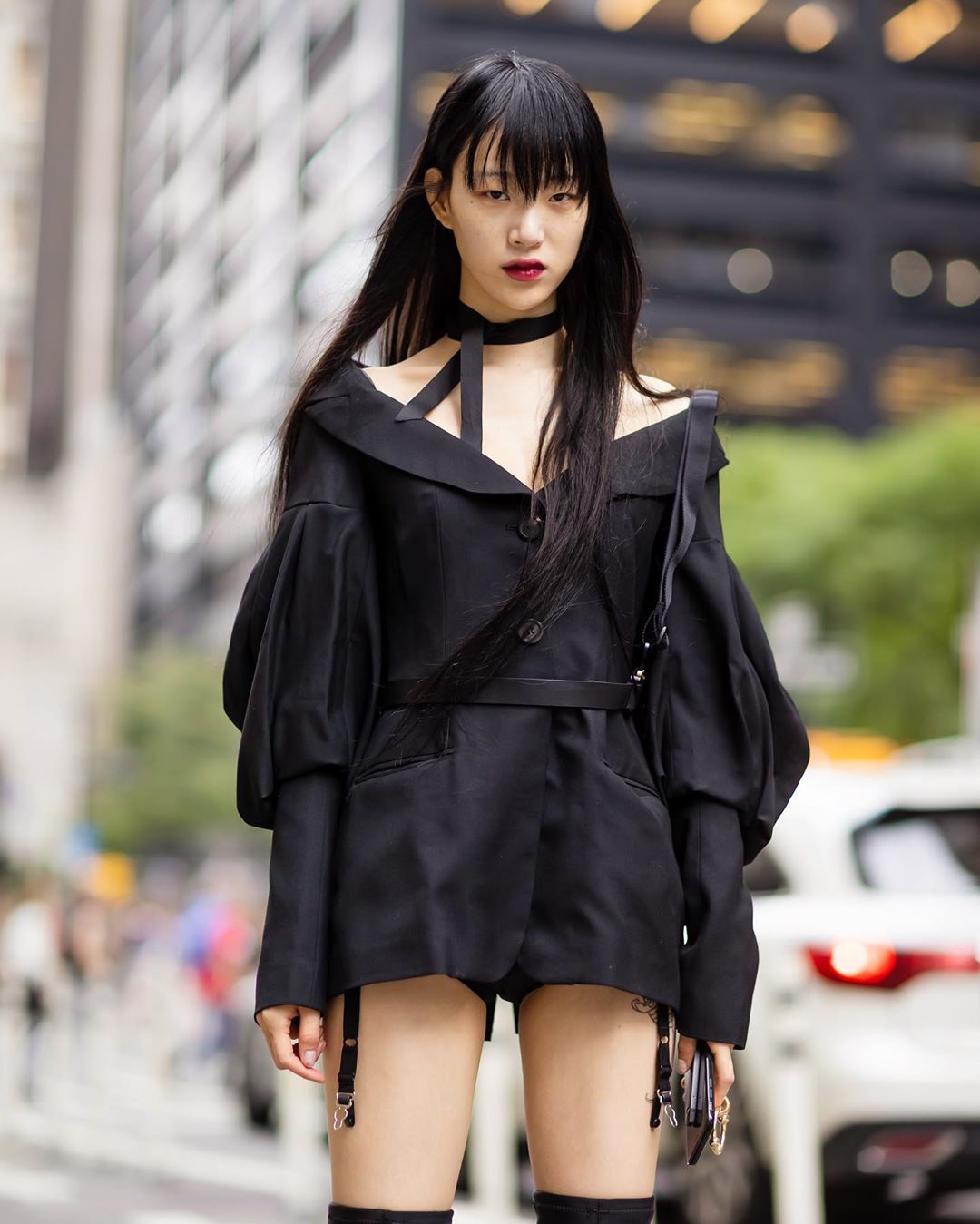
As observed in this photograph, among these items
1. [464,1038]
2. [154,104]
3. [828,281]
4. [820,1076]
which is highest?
[154,104]

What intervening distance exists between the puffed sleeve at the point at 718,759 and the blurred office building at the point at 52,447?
261 feet

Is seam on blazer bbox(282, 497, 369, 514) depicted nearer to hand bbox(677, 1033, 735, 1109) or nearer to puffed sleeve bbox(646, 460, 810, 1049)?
puffed sleeve bbox(646, 460, 810, 1049)

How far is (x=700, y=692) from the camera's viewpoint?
285cm

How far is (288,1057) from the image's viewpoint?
2.70 metres

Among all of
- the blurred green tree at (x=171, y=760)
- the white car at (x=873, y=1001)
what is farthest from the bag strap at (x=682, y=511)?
the blurred green tree at (x=171, y=760)

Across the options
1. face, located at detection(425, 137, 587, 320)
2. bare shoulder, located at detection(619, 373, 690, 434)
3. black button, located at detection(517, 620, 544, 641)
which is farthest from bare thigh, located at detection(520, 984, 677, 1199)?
face, located at detection(425, 137, 587, 320)

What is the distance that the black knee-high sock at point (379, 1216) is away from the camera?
2.65 metres

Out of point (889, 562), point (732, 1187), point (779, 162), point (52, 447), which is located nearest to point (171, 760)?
point (779, 162)

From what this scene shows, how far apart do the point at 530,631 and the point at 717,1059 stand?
605 millimetres

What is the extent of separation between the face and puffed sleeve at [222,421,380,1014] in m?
0.32

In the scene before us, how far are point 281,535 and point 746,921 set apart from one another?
2.68 ft

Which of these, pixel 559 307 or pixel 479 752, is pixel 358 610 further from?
pixel 559 307

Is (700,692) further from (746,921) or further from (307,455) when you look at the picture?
(307,455)

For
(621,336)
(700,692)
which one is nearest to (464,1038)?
(700,692)
